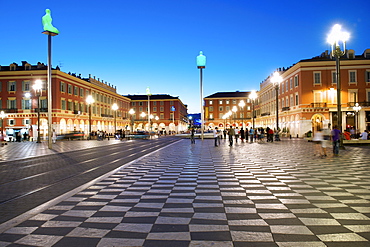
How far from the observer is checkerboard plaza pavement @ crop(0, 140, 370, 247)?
169 inches

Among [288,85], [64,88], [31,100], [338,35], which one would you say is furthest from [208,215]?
[31,100]

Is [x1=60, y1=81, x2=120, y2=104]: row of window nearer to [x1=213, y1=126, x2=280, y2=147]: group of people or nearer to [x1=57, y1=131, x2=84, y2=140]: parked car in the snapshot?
[x1=57, y1=131, x2=84, y2=140]: parked car

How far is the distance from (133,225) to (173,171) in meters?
6.56

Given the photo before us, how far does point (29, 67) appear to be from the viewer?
53906mm

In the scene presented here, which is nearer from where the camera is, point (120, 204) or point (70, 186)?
point (120, 204)

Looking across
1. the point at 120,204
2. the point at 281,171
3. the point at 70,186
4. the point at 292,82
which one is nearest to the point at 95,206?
the point at 120,204

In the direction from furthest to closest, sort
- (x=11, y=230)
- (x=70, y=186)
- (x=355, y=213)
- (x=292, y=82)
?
(x=292, y=82) < (x=70, y=186) < (x=355, y=213) < (x=11, y=230)

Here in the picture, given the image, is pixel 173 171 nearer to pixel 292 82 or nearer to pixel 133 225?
pixel 133 225

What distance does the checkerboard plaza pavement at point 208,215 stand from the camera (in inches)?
169

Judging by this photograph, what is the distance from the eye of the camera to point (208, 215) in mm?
5457

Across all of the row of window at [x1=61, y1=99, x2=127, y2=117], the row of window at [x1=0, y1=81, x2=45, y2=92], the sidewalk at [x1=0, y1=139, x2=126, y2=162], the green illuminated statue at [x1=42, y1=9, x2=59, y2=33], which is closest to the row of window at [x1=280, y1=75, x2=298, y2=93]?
the sidewalk at [x1=0, y1=139, x2=126, y2=162]

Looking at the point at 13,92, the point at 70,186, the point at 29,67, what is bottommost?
the point at 70,186

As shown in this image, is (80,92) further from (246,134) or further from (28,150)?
(28,150)

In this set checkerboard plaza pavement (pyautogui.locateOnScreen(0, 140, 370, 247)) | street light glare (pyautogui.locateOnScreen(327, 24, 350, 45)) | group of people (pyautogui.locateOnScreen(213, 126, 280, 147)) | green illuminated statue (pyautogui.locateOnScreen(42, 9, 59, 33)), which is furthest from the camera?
group of people (pyautogui.locateOnScreen(213, 126, 280, 147))
